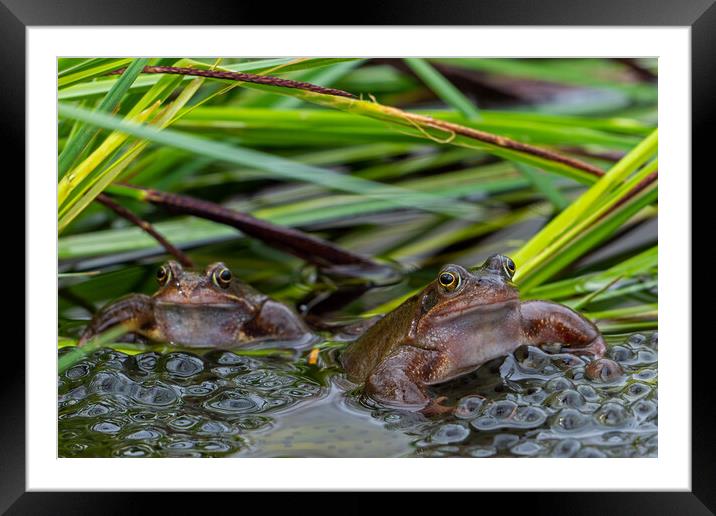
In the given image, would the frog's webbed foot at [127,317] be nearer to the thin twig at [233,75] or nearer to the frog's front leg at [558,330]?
the thin twig at [233,75]

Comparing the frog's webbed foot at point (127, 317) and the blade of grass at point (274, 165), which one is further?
the frog's webbed foot at point (127, 317)

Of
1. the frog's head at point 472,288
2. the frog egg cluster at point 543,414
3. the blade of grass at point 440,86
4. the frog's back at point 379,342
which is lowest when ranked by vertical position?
the frog egg cluster at point 543,414

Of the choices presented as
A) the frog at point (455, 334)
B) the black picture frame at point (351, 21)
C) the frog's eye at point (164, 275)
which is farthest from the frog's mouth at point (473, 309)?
the frog's eye at point (164, 275)

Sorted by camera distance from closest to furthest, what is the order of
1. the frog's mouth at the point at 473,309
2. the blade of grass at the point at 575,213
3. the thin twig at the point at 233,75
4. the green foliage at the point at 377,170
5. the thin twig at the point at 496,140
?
the thin twig at the point at 233,75 → the frog's mouth at the point at 473,309 → the green foliage at the point at 377,170 → the thin twig at the point at 496,140 → the blade of grass at the point at 575,213

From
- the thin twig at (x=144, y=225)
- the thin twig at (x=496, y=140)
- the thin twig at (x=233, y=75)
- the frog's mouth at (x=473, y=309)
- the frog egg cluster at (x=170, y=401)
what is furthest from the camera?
the thin twig at (x=144, y=225)

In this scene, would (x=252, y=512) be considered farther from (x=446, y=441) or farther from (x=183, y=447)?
(x=446, y=441)

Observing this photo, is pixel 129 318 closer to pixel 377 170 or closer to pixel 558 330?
pixel 558 330

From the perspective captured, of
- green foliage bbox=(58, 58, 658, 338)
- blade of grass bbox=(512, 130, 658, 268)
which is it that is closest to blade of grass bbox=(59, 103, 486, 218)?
green foliage bbox=(58, 58, 658, 338)

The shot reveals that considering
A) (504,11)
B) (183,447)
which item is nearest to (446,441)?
(183,447)
